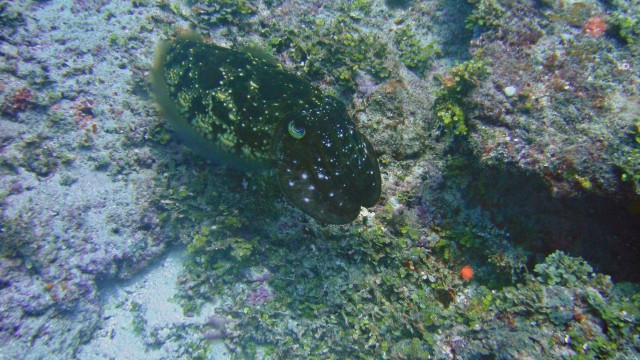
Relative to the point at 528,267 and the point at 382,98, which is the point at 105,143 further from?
the point at 528,267

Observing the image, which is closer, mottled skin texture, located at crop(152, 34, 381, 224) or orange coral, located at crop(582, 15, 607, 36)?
mottled skin texture, located at crop(152, 34, 381, 224)

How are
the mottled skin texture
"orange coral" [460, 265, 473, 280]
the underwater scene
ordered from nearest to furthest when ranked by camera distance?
the mottled skin texture
the underwater scene
"orange coral" [460, 265, 473, 280]

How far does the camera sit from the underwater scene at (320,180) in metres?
3.80

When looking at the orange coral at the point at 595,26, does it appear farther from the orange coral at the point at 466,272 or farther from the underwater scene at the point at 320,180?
the orange coral at the point at 466,272

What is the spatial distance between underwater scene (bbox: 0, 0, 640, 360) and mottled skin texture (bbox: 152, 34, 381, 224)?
0.10ft

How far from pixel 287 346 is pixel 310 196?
2.94m

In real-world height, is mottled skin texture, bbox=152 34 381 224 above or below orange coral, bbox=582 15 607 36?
below

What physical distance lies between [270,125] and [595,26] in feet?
16.5

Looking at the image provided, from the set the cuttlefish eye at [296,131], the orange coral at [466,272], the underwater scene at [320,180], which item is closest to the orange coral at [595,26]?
the underwater scene at [320,180]

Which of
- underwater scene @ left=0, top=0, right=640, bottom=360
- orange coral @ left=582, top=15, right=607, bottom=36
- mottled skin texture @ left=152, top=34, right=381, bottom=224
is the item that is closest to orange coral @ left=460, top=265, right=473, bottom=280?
underwater scene @ left=0, top=0, right=640, bottom=360

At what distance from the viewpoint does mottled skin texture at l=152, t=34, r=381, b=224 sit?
3.60 metres

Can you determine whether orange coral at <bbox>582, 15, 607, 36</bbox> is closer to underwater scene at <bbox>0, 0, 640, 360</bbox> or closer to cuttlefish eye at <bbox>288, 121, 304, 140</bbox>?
underwater scene at <bbox>0, 0, 640, 360</bbox>

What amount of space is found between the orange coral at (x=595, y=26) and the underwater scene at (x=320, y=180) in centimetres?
3

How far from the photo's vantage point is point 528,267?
4.39 m
